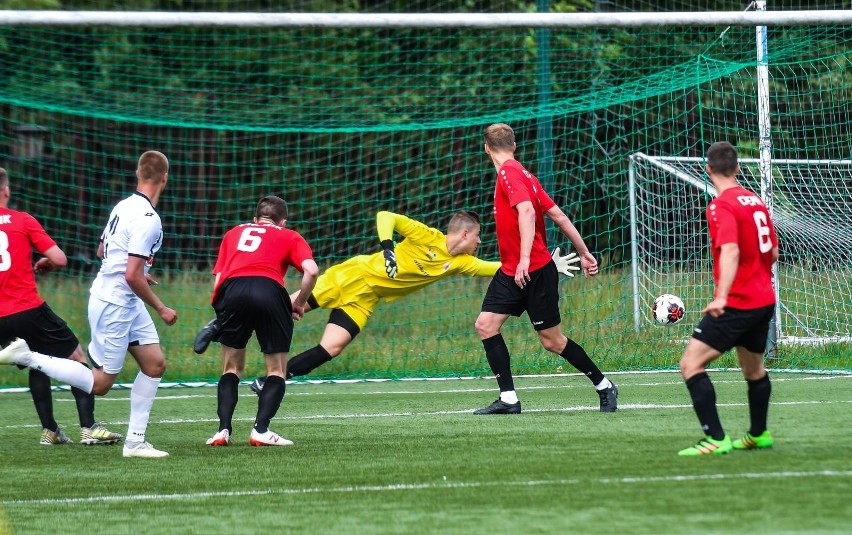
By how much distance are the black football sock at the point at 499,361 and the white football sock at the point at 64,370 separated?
2.81m

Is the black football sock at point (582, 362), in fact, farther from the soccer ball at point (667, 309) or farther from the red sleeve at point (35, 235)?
the red sleeve at point (35, 235)

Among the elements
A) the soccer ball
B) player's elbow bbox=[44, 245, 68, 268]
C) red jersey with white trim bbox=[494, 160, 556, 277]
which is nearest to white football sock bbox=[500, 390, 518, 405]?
red jersey with white trim bbox=[494, 160, 556, 277]

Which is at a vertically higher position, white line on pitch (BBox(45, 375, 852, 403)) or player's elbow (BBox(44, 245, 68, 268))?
player's elbow (BBox(44, 245, 68, 268))

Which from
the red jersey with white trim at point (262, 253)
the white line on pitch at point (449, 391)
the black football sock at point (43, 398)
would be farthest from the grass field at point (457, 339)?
the red jersey with white trim at point (262, 253)

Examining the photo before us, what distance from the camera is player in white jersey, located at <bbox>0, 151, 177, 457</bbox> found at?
7309 millimetres

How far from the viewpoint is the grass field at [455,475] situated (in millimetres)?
5012

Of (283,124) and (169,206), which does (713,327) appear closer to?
(283,124)

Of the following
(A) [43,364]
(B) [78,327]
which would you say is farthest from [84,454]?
(B) [78,327]

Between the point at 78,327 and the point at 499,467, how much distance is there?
11.1m

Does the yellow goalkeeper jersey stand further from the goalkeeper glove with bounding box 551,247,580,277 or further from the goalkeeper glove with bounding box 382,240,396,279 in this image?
the goalkeeper glove with bounding box 551,247,580,277

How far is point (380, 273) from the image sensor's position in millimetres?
10789

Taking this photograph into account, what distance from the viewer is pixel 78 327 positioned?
642 inches

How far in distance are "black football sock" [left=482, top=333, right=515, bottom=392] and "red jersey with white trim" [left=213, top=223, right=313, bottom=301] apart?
6.22 ft

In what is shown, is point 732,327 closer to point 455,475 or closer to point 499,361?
point 455,475
